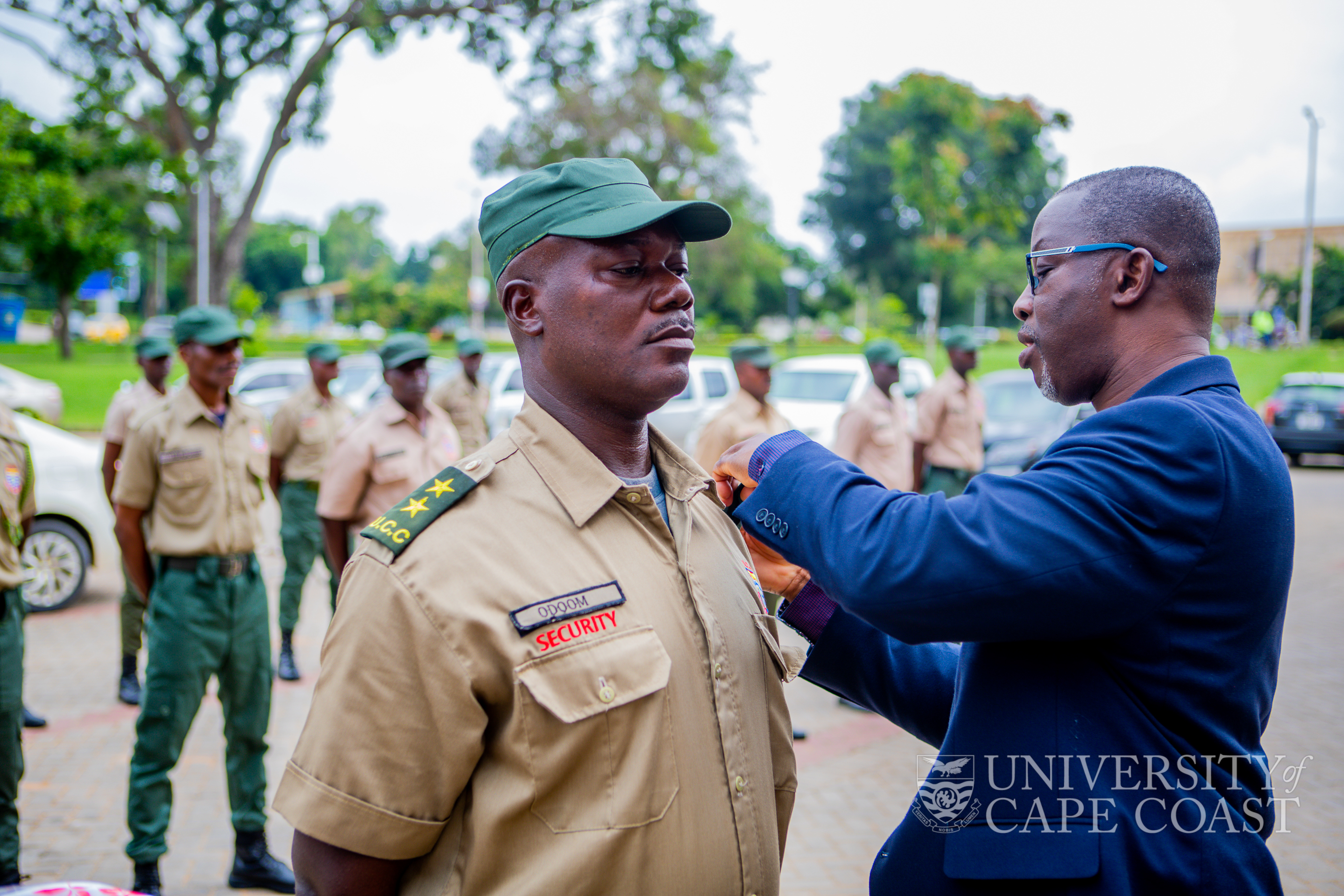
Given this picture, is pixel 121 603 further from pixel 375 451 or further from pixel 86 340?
pixel 86 340

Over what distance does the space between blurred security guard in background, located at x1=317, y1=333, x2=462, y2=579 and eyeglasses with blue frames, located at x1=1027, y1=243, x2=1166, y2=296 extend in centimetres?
416

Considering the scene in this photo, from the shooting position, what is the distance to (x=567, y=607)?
5.00 ft

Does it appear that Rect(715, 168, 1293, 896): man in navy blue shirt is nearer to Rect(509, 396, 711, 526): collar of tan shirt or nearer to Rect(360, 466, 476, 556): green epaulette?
Rect(509, 396, 711, 526): collar of tan shirt

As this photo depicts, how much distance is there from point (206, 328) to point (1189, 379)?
4.21m

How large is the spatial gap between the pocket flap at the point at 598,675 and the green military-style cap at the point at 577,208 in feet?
2.08

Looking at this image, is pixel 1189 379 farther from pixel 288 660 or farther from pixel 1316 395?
pixel 1316 395

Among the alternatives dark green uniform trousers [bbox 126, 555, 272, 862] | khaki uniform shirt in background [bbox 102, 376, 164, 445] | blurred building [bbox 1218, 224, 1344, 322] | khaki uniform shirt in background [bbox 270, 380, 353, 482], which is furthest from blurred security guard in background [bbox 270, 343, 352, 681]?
blurred building [bbox 1218, 224, 1344, 322]

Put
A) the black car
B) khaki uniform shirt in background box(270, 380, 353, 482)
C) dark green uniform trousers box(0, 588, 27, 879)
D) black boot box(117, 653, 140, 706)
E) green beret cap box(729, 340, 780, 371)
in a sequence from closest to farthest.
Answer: dark green uniform trousers box(0, 588, 27, 879), black boot box(117, 653, 140, 706), green beret cap box(729, 340, 780, 371), khaki uniform shirt in background box(270, 380, 353, 482), the black car

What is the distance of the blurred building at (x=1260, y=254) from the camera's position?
44406 millimetres

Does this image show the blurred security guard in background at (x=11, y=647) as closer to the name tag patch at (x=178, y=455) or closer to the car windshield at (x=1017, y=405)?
the name tag patch at (x=178, y=455)

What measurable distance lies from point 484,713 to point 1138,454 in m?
1.07

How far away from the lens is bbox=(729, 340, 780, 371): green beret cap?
723 centimetres

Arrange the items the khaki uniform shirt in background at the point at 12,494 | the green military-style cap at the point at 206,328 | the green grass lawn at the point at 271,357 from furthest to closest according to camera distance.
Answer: the green grass lawn at the point at 271,357 → the green military-style cap at the point at 206,328 → the khaki uniform shirt in background at the point at 12,494

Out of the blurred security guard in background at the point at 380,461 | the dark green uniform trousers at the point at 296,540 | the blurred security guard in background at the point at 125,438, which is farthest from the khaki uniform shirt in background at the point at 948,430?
the blurred security guard in background at the point at 125,438
